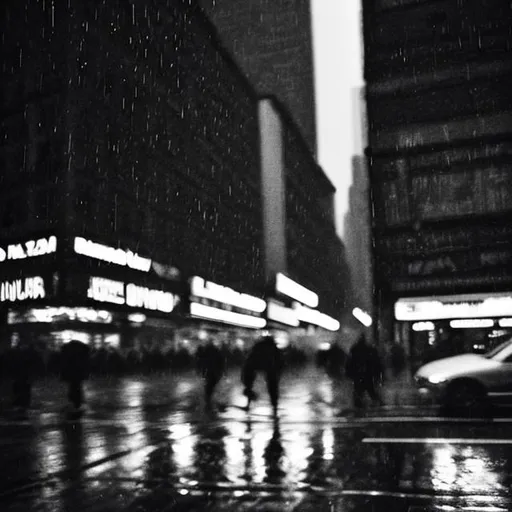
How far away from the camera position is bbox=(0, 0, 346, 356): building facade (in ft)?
136

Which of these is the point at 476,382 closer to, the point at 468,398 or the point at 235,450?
the point at 468,398

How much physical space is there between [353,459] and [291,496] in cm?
229

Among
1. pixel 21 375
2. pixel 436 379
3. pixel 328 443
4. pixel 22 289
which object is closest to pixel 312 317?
pixel 22 289

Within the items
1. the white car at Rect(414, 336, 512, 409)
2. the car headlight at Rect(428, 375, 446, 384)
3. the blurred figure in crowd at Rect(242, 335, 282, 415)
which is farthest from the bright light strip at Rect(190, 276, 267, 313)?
the white car at Rect(414, 336, 512, 409)

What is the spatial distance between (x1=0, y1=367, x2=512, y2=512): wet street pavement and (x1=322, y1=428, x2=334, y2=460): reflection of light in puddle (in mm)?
28

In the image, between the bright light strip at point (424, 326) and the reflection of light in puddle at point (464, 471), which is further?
the bright light strip at point (424, 326)

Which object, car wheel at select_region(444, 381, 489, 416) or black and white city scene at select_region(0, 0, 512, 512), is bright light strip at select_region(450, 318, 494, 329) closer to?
black and white city scene at select_region(0, 0, 512, 512)

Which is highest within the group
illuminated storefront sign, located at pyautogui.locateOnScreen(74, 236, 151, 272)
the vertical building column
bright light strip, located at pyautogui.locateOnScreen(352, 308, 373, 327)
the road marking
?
the vertical building column

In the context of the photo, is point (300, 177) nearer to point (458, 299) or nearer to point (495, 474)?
point (458, 299)

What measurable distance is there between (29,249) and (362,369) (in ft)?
99.1

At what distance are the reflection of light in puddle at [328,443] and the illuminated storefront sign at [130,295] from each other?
31.2m

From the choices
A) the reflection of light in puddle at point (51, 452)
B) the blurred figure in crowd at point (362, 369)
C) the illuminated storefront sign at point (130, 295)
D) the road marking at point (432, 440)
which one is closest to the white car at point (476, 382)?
the blurred figure in crowd at point (362, 369)

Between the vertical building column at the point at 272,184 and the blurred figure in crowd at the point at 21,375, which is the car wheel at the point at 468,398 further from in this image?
the vertical building column at the point at 272,184

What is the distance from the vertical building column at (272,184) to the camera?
9162cm
